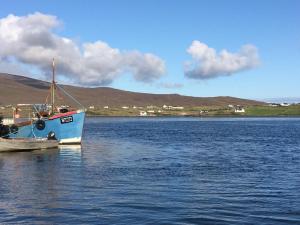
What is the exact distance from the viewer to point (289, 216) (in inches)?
771

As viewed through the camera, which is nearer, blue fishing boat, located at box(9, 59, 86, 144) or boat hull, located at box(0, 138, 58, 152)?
boat hull, located at box(0, 138, 58, 152)

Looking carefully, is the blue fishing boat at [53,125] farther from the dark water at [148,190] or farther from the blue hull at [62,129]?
the dark water at [148,190]

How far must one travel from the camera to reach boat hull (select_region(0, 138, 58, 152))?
4706 cm

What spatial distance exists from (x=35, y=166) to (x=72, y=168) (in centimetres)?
319

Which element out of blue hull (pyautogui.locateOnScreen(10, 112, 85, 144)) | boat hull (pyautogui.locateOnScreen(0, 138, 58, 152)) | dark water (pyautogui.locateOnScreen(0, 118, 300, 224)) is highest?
blue hull (pyautogui.locateOnScreen(10, 112, 85, 144))

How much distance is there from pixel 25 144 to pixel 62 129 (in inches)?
313

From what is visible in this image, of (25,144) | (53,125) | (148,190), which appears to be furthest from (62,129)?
(148,190)

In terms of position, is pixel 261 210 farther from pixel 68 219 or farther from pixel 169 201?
pixel 68 219

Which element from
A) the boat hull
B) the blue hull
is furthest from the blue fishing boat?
the boat hull

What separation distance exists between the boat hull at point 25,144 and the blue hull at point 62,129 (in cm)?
319

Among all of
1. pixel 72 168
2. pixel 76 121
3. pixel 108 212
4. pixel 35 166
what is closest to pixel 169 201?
pixel 108 212

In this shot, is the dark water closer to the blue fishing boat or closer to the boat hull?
the boat hull

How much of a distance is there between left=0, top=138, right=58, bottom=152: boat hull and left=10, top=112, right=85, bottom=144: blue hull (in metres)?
3.19

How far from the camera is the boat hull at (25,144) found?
47.1m
